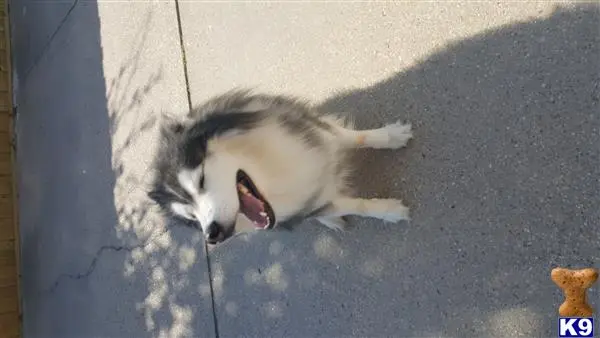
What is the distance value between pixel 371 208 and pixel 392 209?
0.10 meters

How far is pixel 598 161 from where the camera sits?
207 centimetres

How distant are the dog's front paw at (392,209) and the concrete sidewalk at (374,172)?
55 mm

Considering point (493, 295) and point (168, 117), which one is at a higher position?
point (168, 117)

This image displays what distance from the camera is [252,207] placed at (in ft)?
7.00

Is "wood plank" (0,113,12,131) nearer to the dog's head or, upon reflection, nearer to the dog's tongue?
the dog's head

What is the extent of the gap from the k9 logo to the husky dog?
84 centimetres

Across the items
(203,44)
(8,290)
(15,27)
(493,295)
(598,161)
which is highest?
(15,27)

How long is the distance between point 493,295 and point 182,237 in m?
2.20

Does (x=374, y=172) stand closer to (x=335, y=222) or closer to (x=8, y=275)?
Answer: (x=335, y=222)

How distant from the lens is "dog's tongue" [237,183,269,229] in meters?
2.11

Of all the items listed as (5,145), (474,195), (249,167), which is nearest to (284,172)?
(249,167)

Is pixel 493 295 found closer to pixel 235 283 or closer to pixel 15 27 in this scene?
pixel 235 283

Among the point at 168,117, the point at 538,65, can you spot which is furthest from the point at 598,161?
the point at 168,117

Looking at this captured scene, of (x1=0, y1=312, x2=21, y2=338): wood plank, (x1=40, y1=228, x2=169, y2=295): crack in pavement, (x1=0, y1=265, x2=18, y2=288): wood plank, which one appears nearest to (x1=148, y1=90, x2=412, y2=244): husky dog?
(x1=40, y1=228, x2=169, y2=295): crack in pavement
